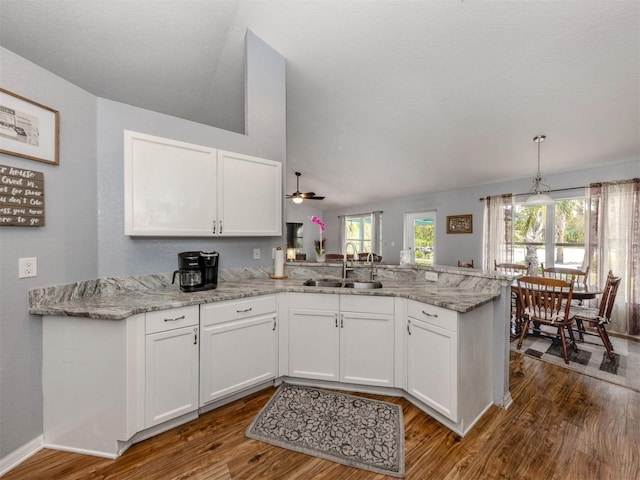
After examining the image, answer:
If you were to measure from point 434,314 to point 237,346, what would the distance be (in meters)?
1.43

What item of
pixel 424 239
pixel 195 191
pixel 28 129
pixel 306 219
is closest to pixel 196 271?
pixel 195 191

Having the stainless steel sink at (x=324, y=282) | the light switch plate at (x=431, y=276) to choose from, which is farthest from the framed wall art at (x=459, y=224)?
the stainless steel sink at (x=324, y=282)

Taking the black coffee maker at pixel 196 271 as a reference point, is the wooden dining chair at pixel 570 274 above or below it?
below

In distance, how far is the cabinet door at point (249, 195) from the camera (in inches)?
88.7

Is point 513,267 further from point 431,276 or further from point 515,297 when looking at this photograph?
point 431,276

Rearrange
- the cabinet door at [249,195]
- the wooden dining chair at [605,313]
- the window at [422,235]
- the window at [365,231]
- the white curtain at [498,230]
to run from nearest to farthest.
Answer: the cabinet door at [249,195]
the wooden dining chair at [605,313]
the white curtain at [498,230]
the window at [422,235]
the window at [365,231]

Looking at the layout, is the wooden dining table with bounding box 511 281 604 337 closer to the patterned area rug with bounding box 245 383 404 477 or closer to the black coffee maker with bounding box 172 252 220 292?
the patterned area rug with bounding box 245 383 404 477

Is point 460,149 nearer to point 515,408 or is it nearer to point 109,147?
point 515,408

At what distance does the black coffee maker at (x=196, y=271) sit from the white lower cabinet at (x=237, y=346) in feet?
0.95

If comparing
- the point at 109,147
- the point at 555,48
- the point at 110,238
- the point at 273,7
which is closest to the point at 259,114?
the point at 273,7

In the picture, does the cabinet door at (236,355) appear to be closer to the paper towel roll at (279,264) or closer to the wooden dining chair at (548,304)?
the paper towel roll at (279,264)

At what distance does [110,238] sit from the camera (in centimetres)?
198

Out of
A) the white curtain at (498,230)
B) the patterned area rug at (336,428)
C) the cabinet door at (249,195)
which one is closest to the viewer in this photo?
the patterned area rug at (336,428)

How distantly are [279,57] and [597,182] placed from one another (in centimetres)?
475
